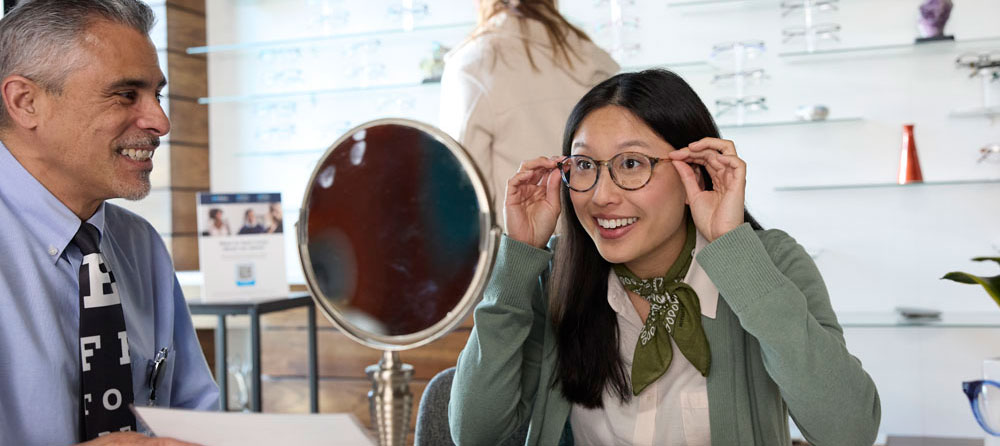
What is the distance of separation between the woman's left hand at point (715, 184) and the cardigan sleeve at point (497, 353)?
276mm

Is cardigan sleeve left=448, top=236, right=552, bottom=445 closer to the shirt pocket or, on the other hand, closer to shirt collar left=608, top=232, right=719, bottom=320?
shirt collar left=608, top=232, right=719, bottom=320

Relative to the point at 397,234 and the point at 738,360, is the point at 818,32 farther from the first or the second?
the point at 397,234

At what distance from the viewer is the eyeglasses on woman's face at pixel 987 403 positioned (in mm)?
1436

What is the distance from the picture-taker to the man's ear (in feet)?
4.24

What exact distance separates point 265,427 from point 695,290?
0.88 m

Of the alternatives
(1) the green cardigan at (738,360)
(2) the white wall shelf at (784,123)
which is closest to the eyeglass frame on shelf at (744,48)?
(2) the white wall shelf at (784,123)

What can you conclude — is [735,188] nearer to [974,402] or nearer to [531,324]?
[531,324]

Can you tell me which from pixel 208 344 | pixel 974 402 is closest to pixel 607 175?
pixel 974 402

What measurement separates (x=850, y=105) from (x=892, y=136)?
0.22m

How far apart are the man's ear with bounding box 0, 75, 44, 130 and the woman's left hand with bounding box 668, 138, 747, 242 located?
1011 millimetres

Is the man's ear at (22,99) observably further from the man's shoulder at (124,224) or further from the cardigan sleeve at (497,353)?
the cardigan sleeve at (497,353)

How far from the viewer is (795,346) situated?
1284 mm

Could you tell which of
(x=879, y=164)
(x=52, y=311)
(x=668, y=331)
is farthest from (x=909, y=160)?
(x=52, y=311)

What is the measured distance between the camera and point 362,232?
1095 millimetres
